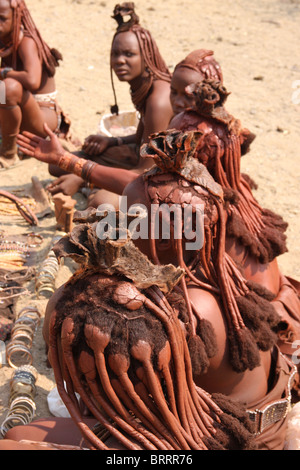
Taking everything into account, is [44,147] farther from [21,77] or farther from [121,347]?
[121,347]

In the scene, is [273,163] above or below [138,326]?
below

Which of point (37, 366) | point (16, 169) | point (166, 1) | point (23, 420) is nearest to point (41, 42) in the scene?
point (16, 169)

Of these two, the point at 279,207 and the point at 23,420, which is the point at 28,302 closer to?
the point at 23,420

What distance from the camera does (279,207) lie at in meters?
5.80

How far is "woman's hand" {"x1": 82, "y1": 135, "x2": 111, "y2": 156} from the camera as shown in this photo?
18.0 feet

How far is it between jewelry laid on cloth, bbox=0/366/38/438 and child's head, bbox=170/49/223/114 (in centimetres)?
194

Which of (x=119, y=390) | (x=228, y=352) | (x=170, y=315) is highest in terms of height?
(x=170, y=315)

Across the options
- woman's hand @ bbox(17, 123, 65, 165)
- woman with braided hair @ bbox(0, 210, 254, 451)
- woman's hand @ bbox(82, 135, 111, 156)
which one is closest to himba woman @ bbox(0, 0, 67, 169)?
woman's hand @ bbox(82, 135, 111, 156)

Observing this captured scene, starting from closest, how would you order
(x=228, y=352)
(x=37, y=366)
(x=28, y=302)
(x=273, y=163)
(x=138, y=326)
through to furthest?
1. (x=138, y=326)
2. (x=228, y=352)
3. (x=37, y=366)
4. (x=28, y=302)
5. (x=273, y=163)

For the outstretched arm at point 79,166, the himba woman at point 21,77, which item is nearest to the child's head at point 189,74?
the outstretched arm at point 79,166

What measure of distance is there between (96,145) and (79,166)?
173 cm

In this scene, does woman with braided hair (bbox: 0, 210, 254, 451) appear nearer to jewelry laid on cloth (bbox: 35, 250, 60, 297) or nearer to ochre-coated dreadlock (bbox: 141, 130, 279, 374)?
ochre-coated dreadlock (bbox: 141, 130, 279, 374)

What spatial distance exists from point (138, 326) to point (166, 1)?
1118cm

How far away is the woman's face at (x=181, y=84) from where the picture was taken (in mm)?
3896
